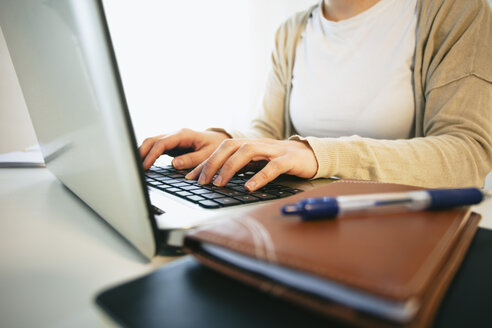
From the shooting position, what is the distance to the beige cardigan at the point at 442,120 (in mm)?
476

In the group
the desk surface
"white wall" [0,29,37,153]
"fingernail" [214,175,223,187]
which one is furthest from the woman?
"white wall" [0,29,37,153]

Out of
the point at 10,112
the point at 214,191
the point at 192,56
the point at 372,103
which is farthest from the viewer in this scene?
the point at 192,56

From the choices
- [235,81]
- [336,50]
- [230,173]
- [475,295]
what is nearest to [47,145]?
[230,173]

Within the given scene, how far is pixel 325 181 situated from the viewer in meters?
0.47

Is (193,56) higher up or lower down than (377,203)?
higher up

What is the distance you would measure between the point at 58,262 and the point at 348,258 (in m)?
0.22

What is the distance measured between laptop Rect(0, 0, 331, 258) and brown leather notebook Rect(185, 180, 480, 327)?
0.06 metres

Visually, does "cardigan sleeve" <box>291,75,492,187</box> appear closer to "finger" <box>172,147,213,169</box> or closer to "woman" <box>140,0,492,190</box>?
"woman" <box>140,0,492,190</box>

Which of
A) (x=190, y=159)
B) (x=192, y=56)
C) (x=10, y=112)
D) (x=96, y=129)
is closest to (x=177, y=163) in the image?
(x=190, y=159)

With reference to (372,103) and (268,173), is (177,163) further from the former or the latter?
(372,103)

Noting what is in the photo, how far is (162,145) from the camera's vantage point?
21.9 inches

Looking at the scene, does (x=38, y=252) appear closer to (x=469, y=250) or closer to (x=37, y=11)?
(x=37, y=11)

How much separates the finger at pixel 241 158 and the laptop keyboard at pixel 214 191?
0.05 feet

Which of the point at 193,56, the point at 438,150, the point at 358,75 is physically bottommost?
the point at 438,150
